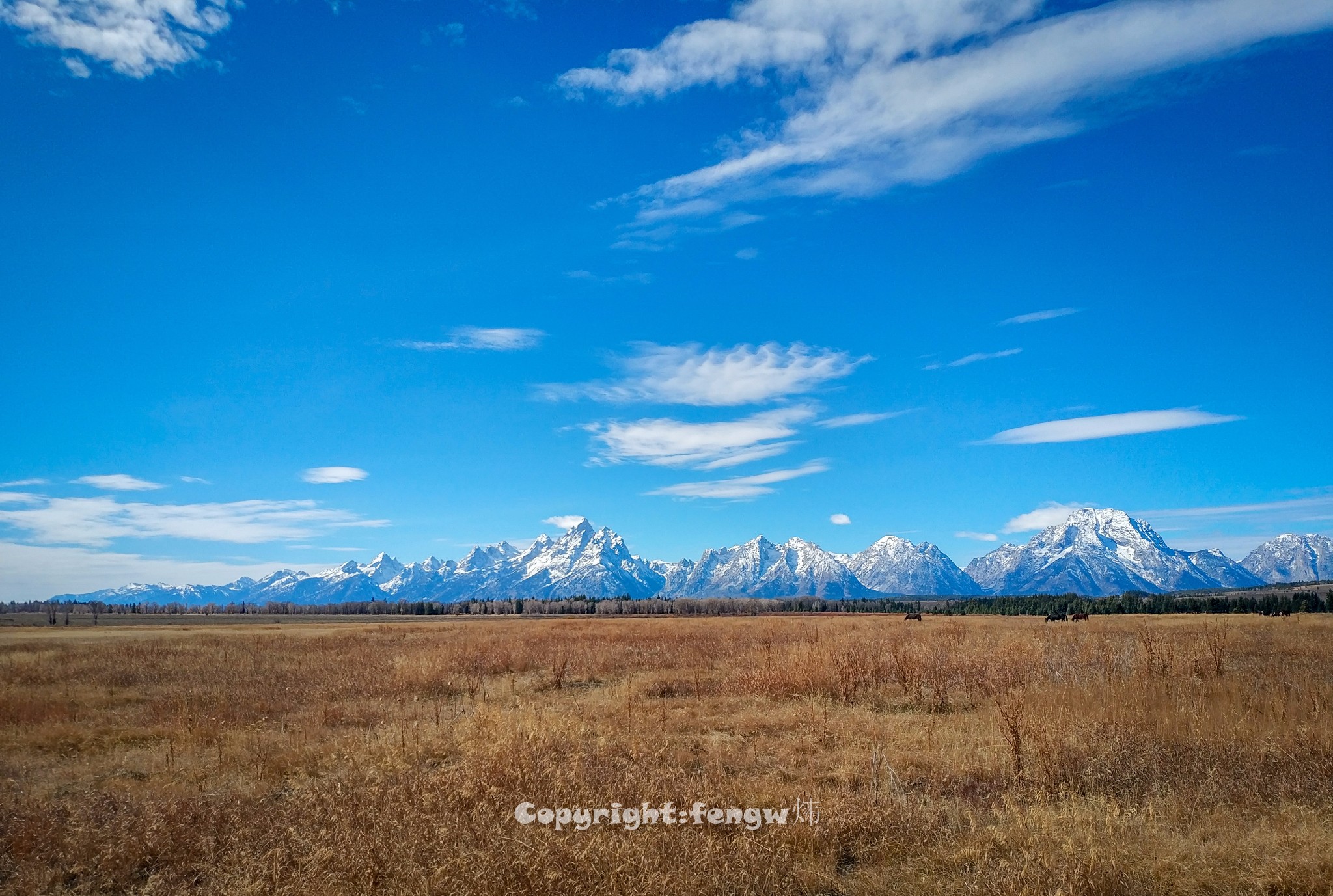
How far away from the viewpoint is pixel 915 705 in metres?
13.1

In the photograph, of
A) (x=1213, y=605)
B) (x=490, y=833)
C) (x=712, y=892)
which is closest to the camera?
(x=712, y=892)

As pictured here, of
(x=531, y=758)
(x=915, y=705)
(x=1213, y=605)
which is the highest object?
(x=531, y=758)

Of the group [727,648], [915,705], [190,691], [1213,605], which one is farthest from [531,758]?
[1213,605]

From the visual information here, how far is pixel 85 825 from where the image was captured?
6305 millimetres

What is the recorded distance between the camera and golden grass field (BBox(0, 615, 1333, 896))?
5.07 meters

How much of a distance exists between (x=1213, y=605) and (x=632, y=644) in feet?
424

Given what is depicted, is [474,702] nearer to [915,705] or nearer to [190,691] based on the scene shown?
[190,691]

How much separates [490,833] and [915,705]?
10248 mm

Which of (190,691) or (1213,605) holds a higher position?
(190,691)

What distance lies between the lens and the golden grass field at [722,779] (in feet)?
16.6

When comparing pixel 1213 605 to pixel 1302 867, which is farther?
pixel 1213 605

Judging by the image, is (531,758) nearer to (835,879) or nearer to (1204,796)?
(835,879)

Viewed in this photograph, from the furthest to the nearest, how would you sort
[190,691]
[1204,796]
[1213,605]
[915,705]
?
[1213,605] < [190,691] < [915,705] < [1204,796]

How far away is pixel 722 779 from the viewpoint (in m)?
7.82
